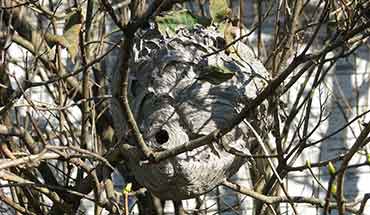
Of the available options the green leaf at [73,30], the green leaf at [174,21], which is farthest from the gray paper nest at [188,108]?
the green leaf at [73,30]

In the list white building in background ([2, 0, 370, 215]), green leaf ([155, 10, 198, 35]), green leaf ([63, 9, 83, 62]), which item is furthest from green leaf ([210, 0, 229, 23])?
white building in background ([2, 0, 370, 215])

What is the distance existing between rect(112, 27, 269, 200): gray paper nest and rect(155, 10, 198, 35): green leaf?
3cm

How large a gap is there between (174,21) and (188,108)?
0.80 feet

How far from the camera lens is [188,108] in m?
2.33

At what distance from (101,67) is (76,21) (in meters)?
1.40

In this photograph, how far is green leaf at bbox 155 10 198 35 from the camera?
235cm

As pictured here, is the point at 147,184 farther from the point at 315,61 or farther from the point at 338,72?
the point at 338,72

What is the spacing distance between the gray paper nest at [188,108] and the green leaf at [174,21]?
0.08ft

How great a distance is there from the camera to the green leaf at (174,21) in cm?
235

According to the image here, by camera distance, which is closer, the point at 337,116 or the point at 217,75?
the point at 217,75

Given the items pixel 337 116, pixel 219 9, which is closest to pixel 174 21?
pixel 219 9

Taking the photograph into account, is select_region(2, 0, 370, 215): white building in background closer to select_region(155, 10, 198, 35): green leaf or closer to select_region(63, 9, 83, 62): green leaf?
select_region(155, 10, 198, 35): green leaf

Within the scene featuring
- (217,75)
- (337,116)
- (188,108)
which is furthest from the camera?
(337,116)

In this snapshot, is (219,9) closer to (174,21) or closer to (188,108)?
(174,21)
